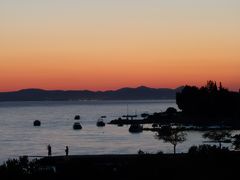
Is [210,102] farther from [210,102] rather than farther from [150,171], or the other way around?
[150,171]

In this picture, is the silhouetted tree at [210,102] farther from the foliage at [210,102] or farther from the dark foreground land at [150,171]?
the dark foreground land at [150,171]

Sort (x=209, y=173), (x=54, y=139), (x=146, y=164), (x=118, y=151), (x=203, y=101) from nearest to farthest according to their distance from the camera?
(x=209, y=173) → (x=146, y=164) → (x=118, y=151) → (x=54, y=139) → (x=203, y=101)

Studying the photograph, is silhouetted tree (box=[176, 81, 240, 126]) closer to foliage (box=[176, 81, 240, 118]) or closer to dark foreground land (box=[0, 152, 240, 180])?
foliage (box=[176, 81, 240, 118])

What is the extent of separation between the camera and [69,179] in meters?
31.9

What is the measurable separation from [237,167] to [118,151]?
186 feet

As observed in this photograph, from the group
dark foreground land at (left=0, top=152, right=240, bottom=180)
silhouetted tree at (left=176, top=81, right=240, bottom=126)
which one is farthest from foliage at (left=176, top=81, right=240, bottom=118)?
dark foreground land at (left=0, top=152, right=240, bottom=180)

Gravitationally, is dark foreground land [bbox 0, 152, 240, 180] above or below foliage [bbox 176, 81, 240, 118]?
below

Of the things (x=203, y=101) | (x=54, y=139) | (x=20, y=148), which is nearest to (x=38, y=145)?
(x=20, y=148)

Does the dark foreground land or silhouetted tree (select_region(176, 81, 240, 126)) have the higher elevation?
silhouetted tree (select_region(176, 81, 240, 126))

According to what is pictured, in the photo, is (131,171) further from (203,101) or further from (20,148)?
(203,101)

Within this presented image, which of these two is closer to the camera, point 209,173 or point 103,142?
→ point 209,173

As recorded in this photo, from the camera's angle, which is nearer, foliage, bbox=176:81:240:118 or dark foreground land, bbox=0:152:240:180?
dark foreground land, bbox=0:152:240:180

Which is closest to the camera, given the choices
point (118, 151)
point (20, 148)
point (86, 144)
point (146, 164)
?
point (146, 164)

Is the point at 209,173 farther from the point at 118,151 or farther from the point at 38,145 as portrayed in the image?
the point at 38,145
